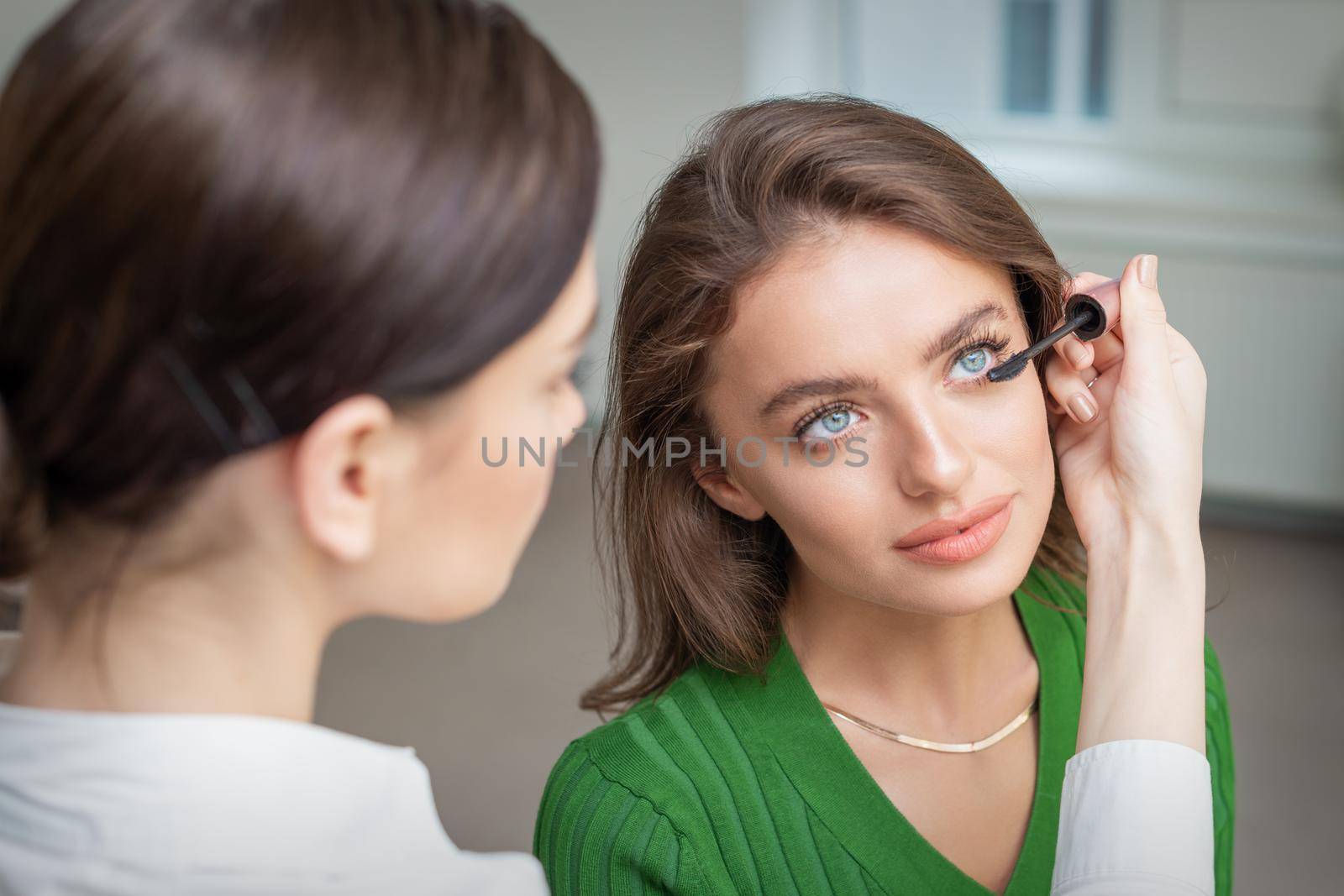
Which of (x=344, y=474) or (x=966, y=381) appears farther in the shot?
(x=966, y=381)

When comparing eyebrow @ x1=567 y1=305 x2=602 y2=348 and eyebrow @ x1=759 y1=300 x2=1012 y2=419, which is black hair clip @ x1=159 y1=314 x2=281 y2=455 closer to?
eyebrow @ x1=567 y1=305 x2=602 y2=348

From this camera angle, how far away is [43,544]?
0.72m

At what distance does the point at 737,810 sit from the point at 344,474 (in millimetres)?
683

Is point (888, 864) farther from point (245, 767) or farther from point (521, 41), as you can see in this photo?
point (521, 41)

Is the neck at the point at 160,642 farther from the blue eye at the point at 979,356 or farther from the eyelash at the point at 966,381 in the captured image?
the blue eye at the point at 979,356

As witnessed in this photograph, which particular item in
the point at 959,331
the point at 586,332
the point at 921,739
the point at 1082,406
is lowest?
the point at 921,739

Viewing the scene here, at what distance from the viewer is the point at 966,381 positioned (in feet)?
3.95

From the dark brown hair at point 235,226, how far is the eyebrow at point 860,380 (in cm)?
52

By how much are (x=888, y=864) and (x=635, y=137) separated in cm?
277

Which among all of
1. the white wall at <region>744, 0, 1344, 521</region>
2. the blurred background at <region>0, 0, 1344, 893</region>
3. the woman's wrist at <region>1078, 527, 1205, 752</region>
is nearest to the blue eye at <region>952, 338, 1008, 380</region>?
the woman's wrist at <region>1078, 527, 1205, 752</region>

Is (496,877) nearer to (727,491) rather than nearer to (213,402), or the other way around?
(213,402)

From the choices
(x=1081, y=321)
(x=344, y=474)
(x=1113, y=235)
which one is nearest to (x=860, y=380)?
(x=1081, y=321)

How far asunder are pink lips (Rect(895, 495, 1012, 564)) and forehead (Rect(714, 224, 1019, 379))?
145mm

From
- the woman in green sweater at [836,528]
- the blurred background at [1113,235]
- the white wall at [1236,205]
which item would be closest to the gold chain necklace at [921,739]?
the woman in green sweater at [836,528]
